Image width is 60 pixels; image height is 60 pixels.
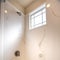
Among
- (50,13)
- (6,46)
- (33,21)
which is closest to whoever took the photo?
(50,13)

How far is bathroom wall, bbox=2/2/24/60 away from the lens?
1780mm

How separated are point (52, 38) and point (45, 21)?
0.36 meters

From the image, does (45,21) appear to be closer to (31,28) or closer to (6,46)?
(31,28)

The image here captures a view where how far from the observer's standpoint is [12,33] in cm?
193

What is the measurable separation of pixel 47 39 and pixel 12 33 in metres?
0.63

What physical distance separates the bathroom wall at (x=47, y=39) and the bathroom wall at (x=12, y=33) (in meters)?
0.15

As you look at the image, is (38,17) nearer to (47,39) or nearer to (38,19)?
(38,19)

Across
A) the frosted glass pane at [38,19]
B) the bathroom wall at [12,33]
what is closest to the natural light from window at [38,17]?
the frosted glass pane at [38,19]

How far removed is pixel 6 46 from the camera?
1778mm

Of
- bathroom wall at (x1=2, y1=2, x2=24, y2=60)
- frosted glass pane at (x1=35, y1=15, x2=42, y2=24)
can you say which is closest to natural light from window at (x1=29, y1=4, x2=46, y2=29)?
frosted glass pane at (x1=35, y1=15, x2=42, y2=24)

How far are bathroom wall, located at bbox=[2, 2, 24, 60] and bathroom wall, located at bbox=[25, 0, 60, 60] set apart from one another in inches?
6.0

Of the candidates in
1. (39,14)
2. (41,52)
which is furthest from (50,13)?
(41,52)

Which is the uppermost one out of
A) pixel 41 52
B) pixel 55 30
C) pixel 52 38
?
pixel 55 30

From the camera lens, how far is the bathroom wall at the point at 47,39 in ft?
4.93
